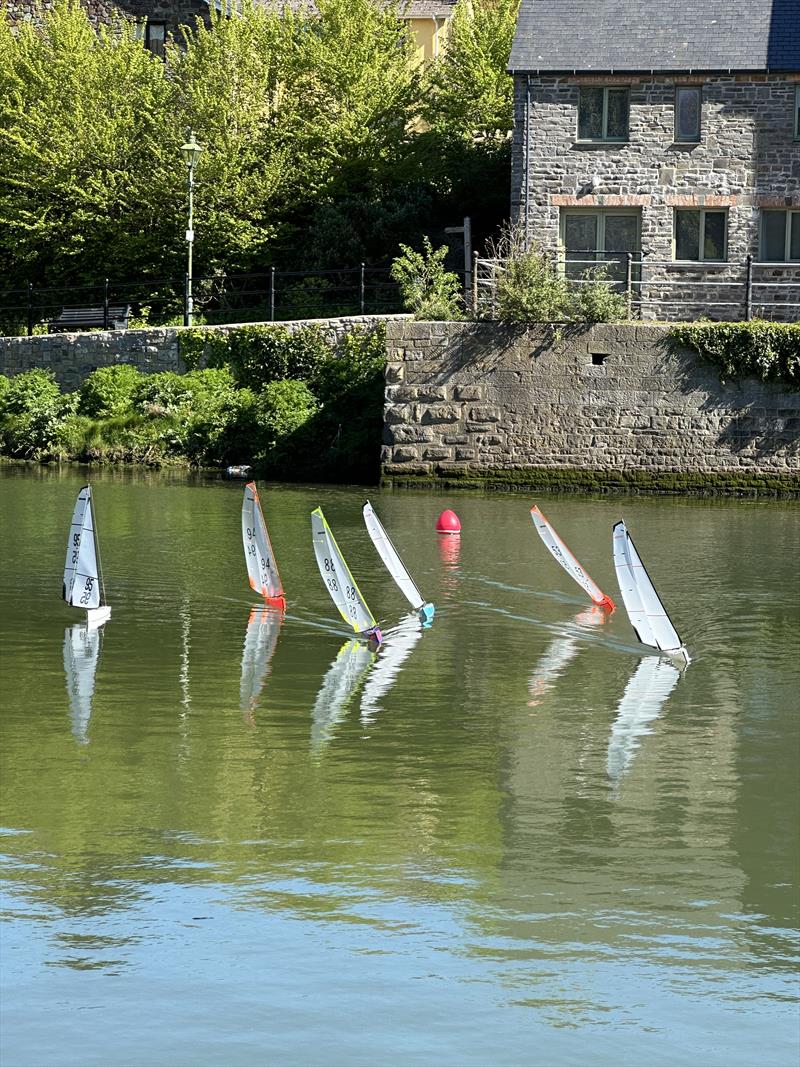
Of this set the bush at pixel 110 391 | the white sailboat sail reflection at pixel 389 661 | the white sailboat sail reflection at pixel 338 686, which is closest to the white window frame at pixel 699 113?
the bush at pixel 110 391

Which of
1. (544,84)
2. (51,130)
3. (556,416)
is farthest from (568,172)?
(51,130)

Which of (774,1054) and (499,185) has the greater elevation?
(499,185)

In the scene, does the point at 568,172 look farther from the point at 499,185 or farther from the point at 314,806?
the point at 314,806

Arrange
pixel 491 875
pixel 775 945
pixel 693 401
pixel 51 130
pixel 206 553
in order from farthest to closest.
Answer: pixel 51 130, pixel 693 401, pixel 206 553, pixel 491 875, pixel 775 945

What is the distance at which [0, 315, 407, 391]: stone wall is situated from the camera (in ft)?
107

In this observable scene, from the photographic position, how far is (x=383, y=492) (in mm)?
27828

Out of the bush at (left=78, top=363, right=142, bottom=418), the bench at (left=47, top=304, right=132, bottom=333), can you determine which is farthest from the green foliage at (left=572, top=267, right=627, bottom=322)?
the bench at (left=47, top=304, right=132, bottom=333)

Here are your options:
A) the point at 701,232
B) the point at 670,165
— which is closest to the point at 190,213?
the point at 670,165

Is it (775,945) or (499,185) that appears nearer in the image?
(775,945)

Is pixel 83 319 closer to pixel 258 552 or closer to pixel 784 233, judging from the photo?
pixel 784 233

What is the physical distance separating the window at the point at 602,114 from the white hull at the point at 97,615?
67.4 ft

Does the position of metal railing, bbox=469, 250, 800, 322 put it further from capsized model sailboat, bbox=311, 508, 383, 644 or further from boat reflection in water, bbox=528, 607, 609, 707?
capsized model sailboat, bbox=311, 508, 383, 644

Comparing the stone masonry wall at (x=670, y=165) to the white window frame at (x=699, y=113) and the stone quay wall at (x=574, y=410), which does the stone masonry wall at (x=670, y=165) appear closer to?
the white window frame at (x=699, y=113)

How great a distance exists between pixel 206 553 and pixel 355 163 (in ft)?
64.5
